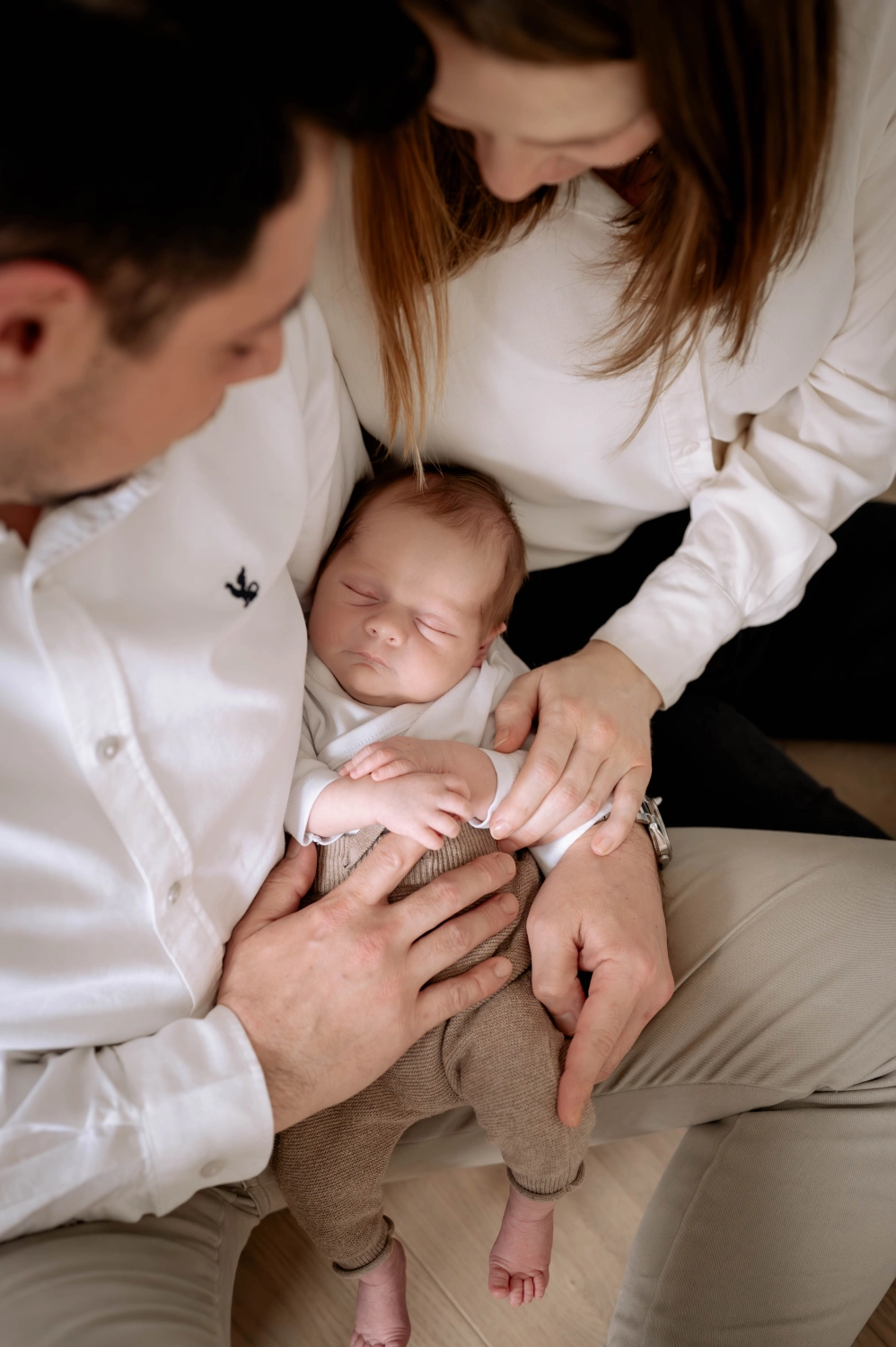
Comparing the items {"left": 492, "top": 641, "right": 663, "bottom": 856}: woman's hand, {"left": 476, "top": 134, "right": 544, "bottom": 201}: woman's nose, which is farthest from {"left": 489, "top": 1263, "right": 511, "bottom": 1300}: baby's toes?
{"left": 476, "top": 134, "right": 544, "bottom": 201}: woman's nose

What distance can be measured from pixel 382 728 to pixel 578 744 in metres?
0.21

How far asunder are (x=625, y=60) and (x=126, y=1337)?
3.14 feet

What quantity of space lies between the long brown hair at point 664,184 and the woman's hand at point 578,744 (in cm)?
30

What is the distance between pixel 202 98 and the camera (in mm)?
470

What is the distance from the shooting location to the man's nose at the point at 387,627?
0.98 m

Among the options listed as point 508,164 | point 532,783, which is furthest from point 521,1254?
point 508,164

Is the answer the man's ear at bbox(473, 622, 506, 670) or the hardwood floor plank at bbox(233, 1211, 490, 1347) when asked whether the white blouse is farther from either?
the hardwood floor plank at bbox(233, 1211, 490, 1347)

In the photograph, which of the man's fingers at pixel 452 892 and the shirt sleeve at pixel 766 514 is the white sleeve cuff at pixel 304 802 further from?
the shirt sleeve at pixel 766 514

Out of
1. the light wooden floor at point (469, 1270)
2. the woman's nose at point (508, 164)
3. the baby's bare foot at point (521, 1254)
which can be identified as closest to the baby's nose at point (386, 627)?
the woman's nose at point (508, 164)

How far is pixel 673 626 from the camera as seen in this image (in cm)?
110

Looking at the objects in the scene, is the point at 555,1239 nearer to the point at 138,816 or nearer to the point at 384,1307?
the point at 384,1307

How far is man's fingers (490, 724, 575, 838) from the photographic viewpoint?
3.01ft

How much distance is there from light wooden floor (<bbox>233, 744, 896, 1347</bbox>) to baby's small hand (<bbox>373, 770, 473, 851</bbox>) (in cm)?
64

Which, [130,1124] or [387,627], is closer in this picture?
[130,1124]
